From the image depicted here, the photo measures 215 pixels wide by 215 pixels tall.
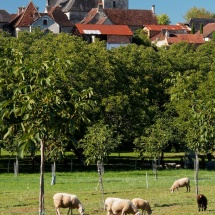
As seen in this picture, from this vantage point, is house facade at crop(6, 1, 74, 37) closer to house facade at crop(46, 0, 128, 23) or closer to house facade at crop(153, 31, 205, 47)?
house facade at crop(46, 0, 128, 23)

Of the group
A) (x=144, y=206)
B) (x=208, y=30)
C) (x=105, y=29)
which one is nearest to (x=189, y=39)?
(x=105, y=29)

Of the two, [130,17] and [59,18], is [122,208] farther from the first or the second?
[130,17]

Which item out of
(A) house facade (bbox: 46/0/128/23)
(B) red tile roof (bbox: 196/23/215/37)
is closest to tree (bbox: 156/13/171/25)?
(A) house facade (bbox: 46/0/128/23)

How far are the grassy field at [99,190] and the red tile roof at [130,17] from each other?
322 feet

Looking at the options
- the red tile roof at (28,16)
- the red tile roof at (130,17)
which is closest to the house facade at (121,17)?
the red tile roof at (130,17)

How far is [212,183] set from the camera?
4378cm

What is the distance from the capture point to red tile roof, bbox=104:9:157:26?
152000 millimetres

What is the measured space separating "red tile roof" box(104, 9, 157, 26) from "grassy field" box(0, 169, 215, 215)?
3860 inches

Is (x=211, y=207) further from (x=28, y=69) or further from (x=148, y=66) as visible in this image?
(x=148, y=66)

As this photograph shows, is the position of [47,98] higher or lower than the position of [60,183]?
higher

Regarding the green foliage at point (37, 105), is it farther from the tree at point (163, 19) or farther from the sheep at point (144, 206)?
the tree at point (163, 19)

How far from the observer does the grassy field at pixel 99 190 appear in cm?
2894

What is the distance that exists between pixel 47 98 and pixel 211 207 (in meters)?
11.9

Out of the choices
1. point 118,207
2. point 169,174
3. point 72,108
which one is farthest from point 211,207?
point 169,174
